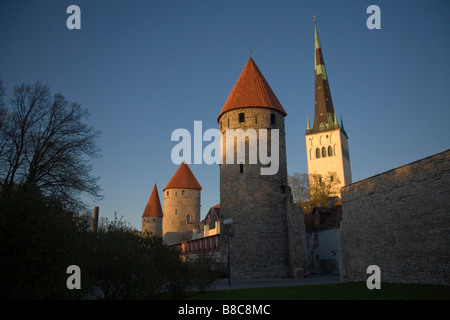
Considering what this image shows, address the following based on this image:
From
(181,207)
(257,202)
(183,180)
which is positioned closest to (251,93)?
(257,202)

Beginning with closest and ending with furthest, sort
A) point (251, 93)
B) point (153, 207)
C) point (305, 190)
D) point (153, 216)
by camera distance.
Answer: point (251, 93) → point (305, 190) → point (153, 216) → point (153, 207)

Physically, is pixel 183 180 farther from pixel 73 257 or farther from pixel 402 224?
pixel 73 257

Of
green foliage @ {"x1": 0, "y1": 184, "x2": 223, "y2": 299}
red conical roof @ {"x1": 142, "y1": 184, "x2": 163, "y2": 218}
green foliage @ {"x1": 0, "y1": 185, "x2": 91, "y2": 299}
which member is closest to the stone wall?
green foliage @ {"x1": 0, "y1": 184, "x2": 223, "y2": 299}

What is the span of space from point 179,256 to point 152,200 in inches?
1843

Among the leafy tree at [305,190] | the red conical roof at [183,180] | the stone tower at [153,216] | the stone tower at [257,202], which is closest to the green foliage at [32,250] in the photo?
the stone tower at [257,202]

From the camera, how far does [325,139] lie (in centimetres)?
7200

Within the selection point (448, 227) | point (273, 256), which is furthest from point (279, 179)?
point (448, 227)

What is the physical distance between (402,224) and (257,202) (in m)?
10.2

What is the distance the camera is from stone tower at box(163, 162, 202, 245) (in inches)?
1971

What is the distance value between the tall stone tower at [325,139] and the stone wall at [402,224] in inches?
2101

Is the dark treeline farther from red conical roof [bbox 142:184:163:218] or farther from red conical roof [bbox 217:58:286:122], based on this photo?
red conical roof [bbox 142:184:163:218]

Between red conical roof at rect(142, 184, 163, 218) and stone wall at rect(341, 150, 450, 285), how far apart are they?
42.7 m

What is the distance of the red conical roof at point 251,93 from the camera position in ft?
81.7
